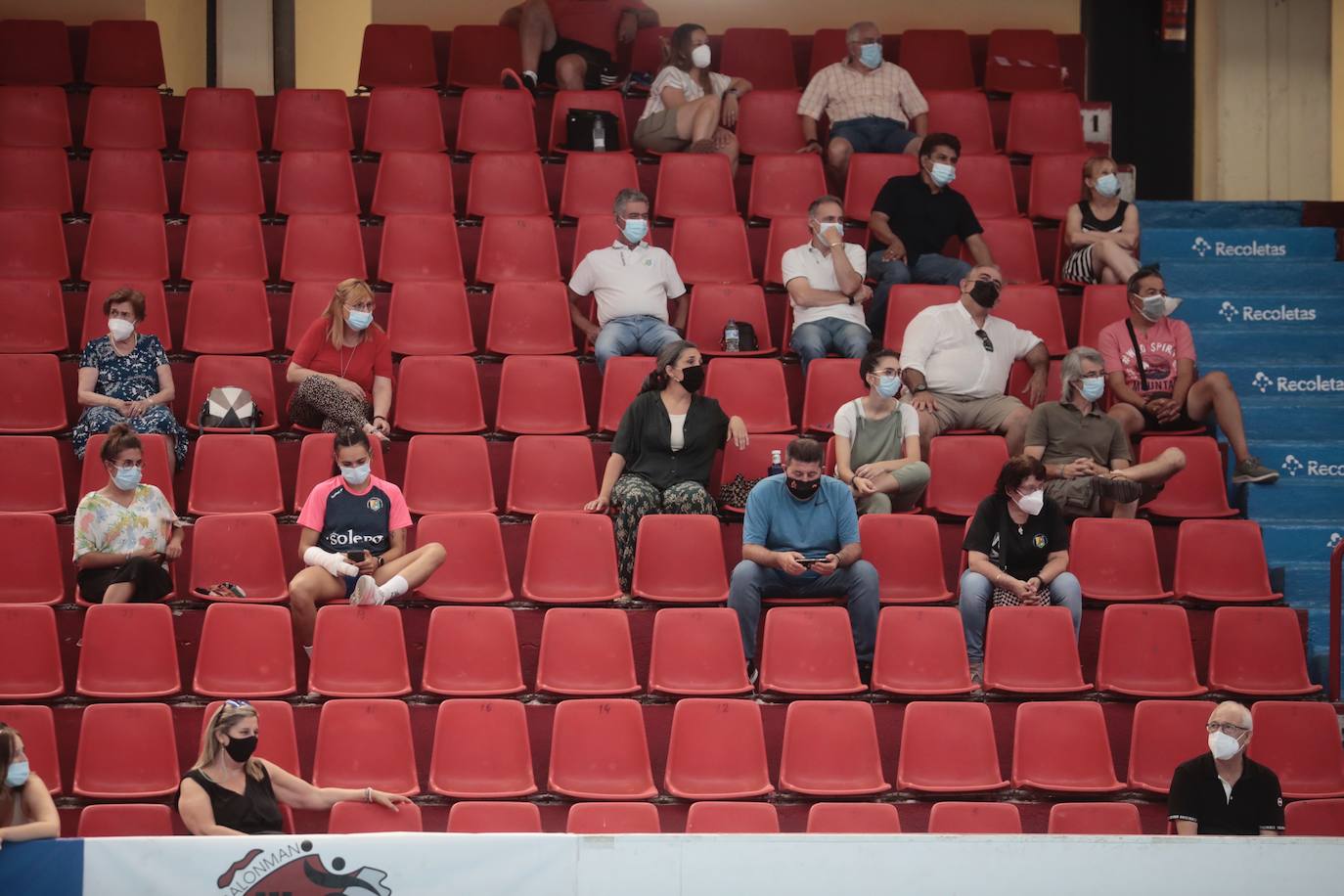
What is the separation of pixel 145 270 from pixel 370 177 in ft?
4.36

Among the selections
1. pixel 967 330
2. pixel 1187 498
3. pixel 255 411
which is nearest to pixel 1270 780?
pixel 1187 498

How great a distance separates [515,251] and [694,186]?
1.00m

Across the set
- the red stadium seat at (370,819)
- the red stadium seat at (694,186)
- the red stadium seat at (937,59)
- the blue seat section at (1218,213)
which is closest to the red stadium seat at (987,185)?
the blue seat section at (1218,213)

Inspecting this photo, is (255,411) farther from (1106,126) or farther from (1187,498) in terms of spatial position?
(1106,126)

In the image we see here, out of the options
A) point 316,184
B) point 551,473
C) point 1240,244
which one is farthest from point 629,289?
point 1240,244

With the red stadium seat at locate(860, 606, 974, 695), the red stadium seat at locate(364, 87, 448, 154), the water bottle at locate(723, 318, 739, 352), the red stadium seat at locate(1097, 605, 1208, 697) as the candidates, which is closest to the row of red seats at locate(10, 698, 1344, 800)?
the red stadium seat at locate(860, 606, 974, 695)

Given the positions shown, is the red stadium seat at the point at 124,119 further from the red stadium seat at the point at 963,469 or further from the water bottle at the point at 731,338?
the red stadium seat at the point at 963,469

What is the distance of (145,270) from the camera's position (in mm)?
8070

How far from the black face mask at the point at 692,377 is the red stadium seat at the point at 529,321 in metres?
0.96

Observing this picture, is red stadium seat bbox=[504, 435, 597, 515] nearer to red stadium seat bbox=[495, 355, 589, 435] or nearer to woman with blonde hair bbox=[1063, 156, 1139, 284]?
red stadium seat bbox=[495, 355, 589, 435]

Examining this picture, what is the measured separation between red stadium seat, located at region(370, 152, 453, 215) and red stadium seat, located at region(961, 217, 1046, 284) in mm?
2371

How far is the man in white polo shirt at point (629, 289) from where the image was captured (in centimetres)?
777

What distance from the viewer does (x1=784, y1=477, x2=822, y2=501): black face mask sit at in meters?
6.52

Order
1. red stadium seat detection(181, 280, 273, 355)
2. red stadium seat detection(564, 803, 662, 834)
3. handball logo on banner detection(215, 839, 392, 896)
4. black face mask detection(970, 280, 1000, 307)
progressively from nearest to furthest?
1. handball logo on banner detection(215, 839, 392, 896)
2. red stadium seat detection(564, 803, 662, 834)
3. black face mask detection(970, 280, 1000, 307)
4. red stadium seat detection(181, 280, 273, 355)
